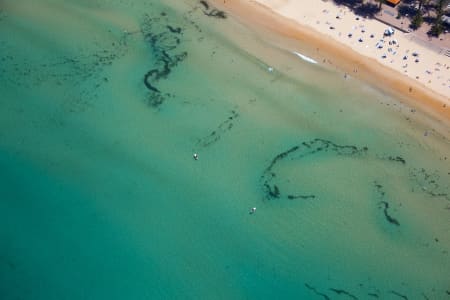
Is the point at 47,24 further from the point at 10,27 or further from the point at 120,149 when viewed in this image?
the point at 120,149

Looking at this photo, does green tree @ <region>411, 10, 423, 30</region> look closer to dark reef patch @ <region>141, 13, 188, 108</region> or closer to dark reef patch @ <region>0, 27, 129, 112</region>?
dark reef patch @ <region>141, 13, 188, 108</region>

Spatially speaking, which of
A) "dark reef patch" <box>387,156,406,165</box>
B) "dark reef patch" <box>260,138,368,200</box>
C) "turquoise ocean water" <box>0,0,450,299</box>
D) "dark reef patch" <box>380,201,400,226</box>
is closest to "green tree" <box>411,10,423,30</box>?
"turquoise ocean water" <box>0,0,450,299</box>

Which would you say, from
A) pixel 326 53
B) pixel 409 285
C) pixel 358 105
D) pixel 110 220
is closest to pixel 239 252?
pixel 110 220

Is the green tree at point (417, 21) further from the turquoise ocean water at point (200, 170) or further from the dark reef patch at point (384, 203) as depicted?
the dark reef patch at point (384, 203)

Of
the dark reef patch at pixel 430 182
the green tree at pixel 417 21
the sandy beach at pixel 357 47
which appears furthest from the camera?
the green tree at pixel 417 21

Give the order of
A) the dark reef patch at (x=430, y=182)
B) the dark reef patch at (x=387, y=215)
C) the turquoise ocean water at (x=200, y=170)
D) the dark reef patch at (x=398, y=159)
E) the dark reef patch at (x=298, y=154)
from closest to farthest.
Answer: the turquoise ocean water at (x=200, y=170), the dark reef patch at (x=387, y=215), the dark reef patch at (x=298, y=154), the dark reef patch at (x=430, y=182), the dark reef patch at (x=398, y=159)

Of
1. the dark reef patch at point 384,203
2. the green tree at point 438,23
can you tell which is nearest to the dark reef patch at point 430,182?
the dark reef patch at point 384,203

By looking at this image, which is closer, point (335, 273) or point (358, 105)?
point (335, 273)

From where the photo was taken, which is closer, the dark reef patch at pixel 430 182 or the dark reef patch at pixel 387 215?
the dark reef patch at pixel 387 215
